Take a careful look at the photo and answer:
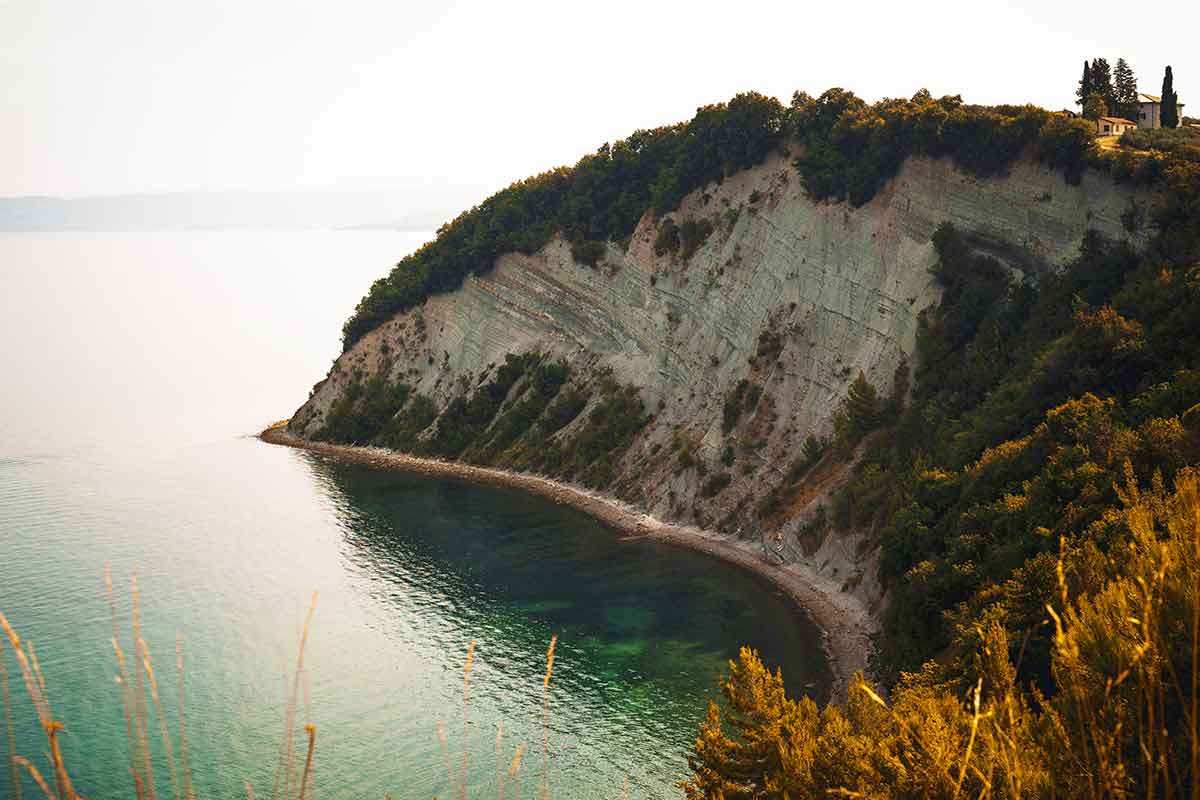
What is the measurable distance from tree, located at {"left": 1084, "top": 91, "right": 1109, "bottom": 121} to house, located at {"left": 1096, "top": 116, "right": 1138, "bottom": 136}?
1.63 feet

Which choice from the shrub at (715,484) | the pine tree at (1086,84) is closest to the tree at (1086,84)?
the pine tree at (1086,84)

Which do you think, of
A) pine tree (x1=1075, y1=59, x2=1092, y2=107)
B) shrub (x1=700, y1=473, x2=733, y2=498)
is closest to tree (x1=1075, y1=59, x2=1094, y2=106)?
pine tree (x1=1075, y1=59, x2=1092, y2=107)

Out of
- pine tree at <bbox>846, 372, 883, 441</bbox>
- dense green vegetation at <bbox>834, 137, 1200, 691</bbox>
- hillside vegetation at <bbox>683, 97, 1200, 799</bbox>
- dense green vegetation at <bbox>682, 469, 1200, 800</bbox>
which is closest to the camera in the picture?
dense green vegetation at <bbox>682, 469, 1200, 800</bbox>

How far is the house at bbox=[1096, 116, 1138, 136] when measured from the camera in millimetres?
76594

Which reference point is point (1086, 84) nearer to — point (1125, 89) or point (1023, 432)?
point (1125, 89)

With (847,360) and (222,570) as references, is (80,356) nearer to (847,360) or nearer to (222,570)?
(222,570)

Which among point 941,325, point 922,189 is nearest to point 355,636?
point 941,325

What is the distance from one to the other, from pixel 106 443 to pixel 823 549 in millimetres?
91066

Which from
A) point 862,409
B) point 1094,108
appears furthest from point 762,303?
point 1094,108

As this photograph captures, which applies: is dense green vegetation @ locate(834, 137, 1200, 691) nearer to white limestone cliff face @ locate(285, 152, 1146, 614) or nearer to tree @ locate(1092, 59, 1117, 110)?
white limestone cliff face @ locate(285, 152, 1146, 614)

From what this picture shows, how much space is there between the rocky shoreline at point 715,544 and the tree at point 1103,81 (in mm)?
47212

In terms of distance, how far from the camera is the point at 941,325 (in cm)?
7244

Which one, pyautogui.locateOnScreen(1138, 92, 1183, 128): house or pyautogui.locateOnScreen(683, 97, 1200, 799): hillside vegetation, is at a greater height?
pyautogui.locateOnScreen(1138, 92, 1183, 128): house

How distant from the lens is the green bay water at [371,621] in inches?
1884
